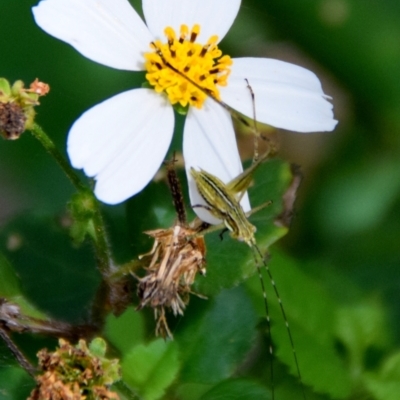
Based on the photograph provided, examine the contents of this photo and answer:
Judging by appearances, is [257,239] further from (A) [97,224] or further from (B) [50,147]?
(B) [50,147]

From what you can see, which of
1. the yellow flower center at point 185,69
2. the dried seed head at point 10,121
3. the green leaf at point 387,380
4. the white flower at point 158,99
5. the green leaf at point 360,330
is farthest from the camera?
the green leaf at point 360,330

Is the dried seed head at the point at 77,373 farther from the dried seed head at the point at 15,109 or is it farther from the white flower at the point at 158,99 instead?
the dried seed head at the point at 15,109

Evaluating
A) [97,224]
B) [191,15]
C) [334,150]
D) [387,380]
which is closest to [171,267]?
[97,224]

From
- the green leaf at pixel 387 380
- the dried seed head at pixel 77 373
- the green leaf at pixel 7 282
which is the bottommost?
the green leaf at pixel 387 380

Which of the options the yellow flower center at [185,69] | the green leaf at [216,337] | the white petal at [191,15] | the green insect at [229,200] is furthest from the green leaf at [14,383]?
the white petal at [191,15]

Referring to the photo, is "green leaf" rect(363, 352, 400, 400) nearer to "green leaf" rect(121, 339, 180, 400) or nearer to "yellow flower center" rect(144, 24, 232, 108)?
"green leaf" rect(121, 339, 180, 400)

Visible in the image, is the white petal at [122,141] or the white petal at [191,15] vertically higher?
the white petal at [191,15]
